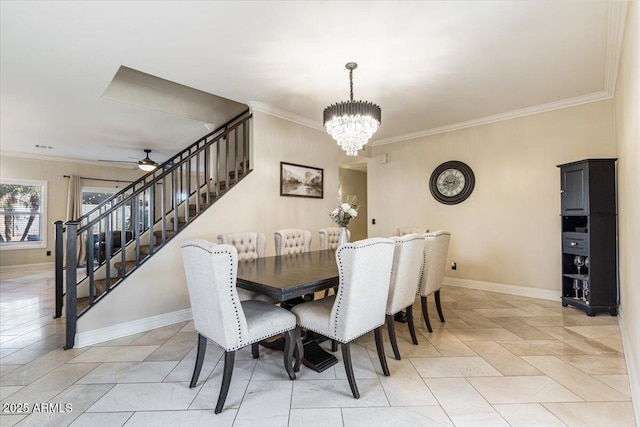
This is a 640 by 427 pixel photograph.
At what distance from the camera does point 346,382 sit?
212 centimetres

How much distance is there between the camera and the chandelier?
2.85m

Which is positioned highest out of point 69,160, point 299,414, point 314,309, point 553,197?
point 69,160

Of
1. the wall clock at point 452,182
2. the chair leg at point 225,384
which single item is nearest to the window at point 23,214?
the chair leg at point 225,384

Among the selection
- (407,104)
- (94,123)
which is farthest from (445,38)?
(94,123)

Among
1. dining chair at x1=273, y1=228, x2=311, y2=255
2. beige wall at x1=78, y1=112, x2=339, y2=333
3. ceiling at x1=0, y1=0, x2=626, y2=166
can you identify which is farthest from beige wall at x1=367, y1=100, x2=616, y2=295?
dining chair at x1=273, y1=228, x2=311, y2=255

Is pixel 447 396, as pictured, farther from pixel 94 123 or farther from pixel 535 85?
pixel 94 123

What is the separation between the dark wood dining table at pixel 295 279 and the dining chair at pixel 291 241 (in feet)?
1.26

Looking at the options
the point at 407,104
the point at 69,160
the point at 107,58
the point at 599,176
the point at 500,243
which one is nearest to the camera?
the point at 107,58

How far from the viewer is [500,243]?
4516 millimetres

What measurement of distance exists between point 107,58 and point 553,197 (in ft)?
17.9

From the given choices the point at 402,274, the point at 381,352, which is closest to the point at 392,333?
the point at 381,352

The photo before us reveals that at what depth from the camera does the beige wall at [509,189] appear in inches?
156

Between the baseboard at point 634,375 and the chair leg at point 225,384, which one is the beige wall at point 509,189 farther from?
the chair leg at point 225,384

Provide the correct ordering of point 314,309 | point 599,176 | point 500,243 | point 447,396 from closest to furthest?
point 447,396
point 314,309
point 599,176
point 500,243
